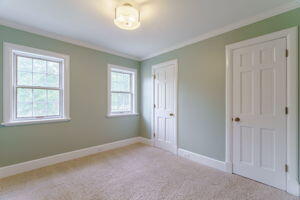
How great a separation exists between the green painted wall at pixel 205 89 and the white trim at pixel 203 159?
2.8 inches

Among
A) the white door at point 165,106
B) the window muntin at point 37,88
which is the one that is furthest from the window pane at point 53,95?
the white door at point 165,106

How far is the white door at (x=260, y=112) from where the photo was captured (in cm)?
198

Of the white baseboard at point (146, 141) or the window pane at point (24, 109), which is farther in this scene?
the white baseboard at point (146, 141)

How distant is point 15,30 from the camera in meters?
2.39

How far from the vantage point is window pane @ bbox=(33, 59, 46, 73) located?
8.71 ft

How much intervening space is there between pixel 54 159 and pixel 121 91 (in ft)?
6.97

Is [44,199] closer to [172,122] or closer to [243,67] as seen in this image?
[172,122]

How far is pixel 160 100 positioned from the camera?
3.74 metres

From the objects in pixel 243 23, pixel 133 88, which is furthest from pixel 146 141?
pixel 243 23

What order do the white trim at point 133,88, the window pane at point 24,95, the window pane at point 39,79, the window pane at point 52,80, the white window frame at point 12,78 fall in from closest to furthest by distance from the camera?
the white window frame at point 12,78
the window pane at point 24,95
the window pane at point 39,79
the window pane at point 52,80
the white trim at point 133,88

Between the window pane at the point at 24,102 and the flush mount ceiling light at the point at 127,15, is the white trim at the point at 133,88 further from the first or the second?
the flush mount ceiling light at the point at 127,15

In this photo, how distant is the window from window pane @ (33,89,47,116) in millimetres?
1336

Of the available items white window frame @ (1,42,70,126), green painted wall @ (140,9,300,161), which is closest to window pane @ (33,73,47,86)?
white window frame @ (1,42,70,126)

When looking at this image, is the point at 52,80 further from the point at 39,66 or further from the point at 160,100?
the point at 160,100
